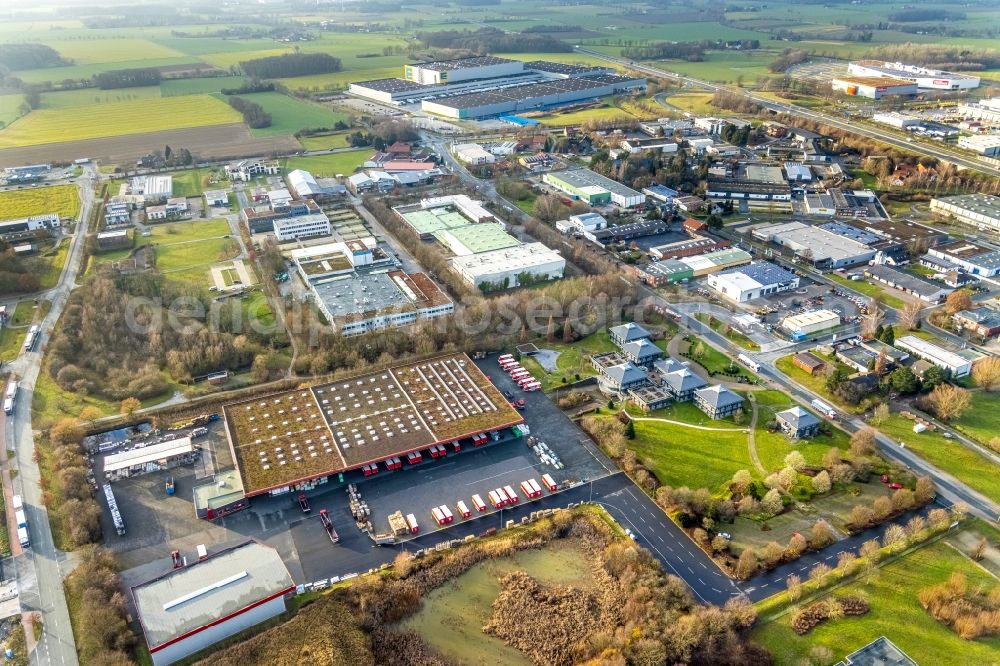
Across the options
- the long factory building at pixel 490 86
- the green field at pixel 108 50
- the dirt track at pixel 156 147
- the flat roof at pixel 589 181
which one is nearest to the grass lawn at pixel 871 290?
the flat roof at pixel 589 181

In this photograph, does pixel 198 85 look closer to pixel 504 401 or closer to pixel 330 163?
pixel 330 163

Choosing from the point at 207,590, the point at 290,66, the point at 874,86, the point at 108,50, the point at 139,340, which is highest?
the point at 108,50

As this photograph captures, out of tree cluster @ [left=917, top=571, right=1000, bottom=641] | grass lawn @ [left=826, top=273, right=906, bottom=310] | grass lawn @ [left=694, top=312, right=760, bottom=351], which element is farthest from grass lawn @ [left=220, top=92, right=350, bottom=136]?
tree cluster @ [left=917, top=571, right=1000, bottom=641]

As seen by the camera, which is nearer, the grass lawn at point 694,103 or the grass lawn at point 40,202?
the grass lawn at point 40,202

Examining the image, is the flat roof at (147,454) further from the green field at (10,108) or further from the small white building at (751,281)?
the green field at (10,108)

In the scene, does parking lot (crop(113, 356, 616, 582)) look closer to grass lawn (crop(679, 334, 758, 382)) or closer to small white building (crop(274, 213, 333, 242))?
grass lawn (crop(679, 334, 758, 382))

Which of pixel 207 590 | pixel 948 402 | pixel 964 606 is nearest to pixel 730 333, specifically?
pixel 948 402
